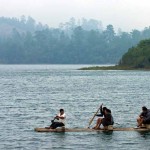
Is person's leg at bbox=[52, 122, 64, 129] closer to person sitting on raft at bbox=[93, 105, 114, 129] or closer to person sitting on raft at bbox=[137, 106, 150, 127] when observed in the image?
person sitting on raft at bbox=[93, 105, 114, 129]

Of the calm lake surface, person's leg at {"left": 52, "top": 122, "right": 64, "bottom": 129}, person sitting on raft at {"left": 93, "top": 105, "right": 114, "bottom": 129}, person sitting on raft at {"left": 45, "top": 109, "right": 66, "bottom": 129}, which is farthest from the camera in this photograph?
person's leg at {"left": 52, "top": 122, "right": 64, "bottom": 129}

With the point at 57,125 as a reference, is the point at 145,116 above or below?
above

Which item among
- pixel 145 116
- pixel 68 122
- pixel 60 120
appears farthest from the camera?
pixel 68 122

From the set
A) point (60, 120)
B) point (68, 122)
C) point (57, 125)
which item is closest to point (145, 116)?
point (60, 120)

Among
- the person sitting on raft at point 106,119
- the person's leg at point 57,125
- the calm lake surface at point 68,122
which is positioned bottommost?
the calm lake surface at point 68,122

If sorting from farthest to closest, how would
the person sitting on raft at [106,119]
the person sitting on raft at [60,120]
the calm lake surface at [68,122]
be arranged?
1. the person sitting on raft at [106,119]
2. the person sitting on raft at [60,120]
3. the calm lake surface at [68,122]

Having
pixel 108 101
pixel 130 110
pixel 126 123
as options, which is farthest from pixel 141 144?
pixel 108 101

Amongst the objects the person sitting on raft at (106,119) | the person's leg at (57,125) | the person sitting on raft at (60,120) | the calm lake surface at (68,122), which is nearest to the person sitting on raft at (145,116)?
the calm lake surface at (68,122)

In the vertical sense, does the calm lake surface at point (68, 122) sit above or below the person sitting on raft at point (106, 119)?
below

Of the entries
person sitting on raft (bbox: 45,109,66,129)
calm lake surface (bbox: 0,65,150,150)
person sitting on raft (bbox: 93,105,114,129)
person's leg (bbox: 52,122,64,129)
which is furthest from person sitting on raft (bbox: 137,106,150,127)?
person's leg (bbox: 52,122,64,129)

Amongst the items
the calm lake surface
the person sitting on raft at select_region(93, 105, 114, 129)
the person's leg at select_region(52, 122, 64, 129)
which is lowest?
the calm lake surface

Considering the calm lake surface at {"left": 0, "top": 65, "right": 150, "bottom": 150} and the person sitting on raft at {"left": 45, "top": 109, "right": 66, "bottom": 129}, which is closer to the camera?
the calm lake surface at {"left": 0, "top": 65, "right": 150, "bottom": 150}

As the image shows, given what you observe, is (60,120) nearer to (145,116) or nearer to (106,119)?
(106,119)

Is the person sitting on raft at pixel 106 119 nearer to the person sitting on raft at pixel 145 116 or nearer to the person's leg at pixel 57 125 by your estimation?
the person sitting on raft at pixel 145 116
